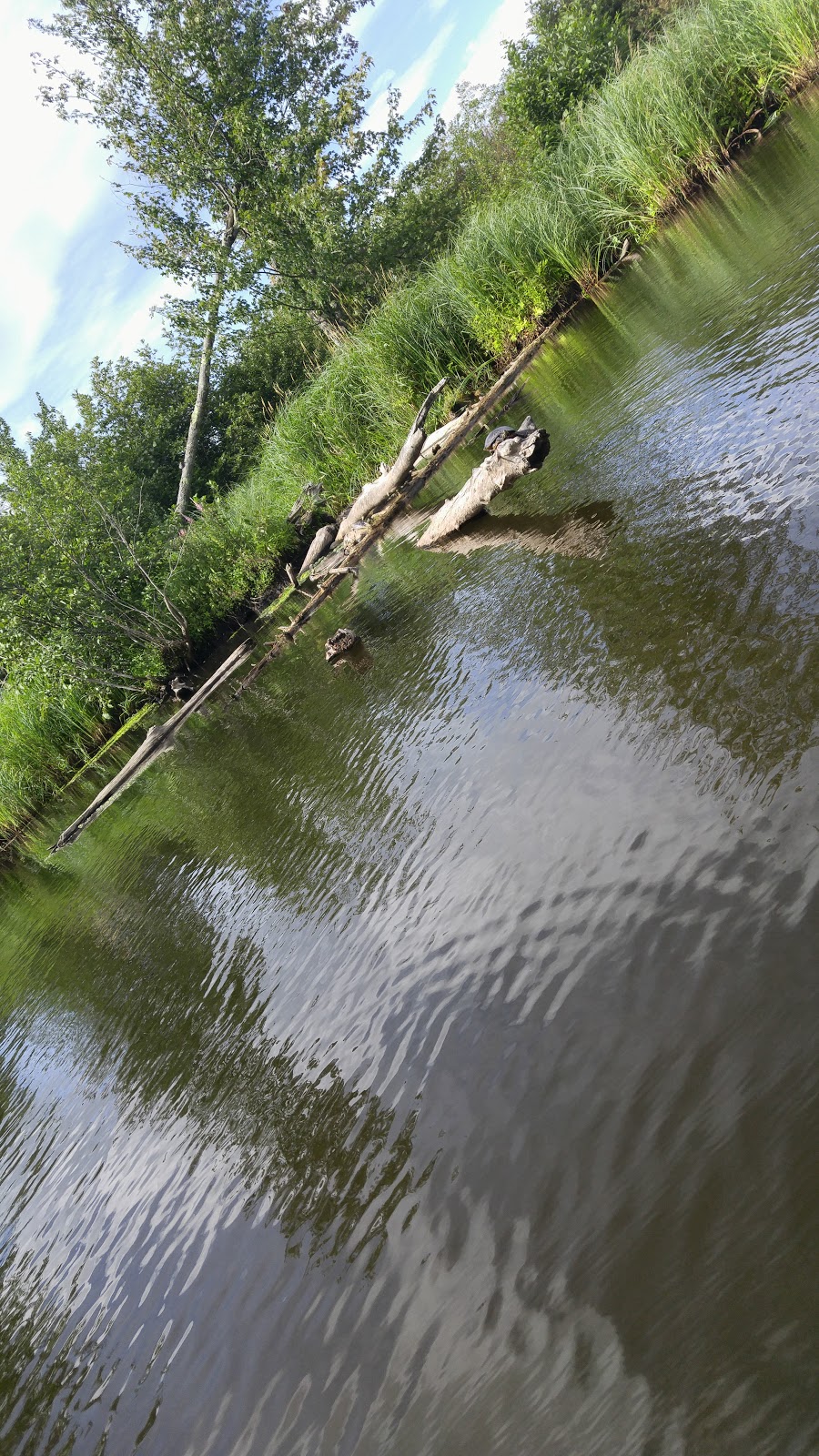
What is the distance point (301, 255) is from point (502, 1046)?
2708cm

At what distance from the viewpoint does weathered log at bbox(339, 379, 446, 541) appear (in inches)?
588

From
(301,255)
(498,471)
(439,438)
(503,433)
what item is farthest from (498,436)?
A: (301,255)

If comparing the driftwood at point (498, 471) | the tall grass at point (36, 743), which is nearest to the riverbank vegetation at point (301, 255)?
the tall grass at point (36, 743)

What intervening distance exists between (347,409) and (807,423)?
14.0 meters

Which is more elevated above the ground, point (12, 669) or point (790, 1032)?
point (12, 669)

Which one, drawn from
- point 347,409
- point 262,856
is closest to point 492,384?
point 347,409

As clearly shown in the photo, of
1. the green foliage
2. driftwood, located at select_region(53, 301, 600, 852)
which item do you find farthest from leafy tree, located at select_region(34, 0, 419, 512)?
driftwood, located at select_region(53, 301, 600, 852)

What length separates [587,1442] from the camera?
2.42 metres

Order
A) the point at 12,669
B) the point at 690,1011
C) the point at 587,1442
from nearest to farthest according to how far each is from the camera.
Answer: the point at 587,1442
the point at 690,1011
the point at 12,669

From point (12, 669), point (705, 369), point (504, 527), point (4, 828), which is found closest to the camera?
point (705, 369)

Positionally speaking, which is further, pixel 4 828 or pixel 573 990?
pixel 4 828

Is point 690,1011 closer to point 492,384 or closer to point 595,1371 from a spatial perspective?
point 595,1371

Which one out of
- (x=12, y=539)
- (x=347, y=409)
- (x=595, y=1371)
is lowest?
(x=595, y=1371)

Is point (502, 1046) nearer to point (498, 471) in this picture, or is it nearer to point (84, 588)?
point (498, 471)
